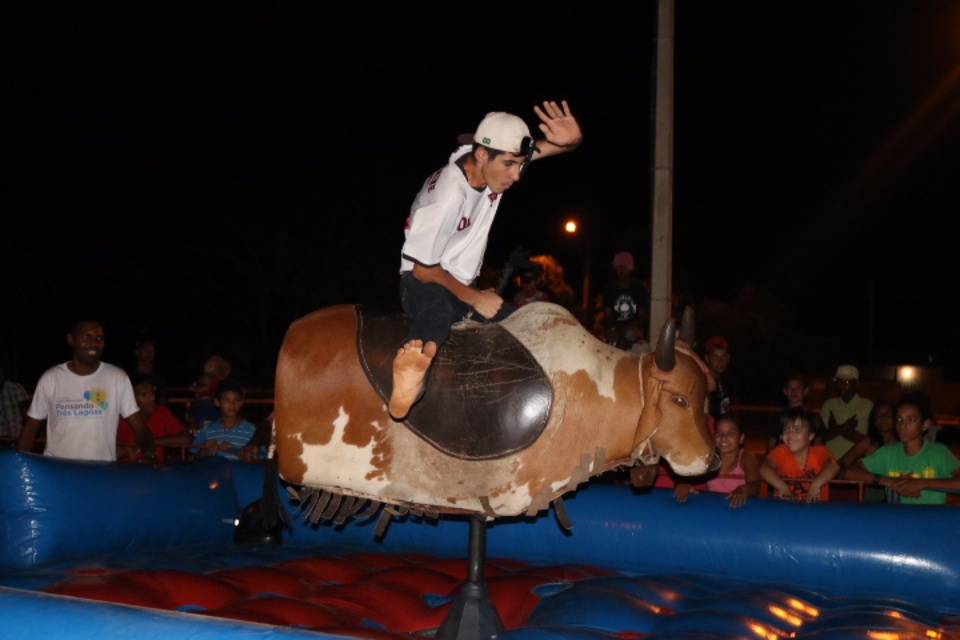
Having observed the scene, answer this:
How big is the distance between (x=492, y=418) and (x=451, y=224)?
2.39 ft

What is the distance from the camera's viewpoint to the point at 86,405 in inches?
234

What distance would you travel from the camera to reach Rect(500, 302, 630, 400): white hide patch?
3.54m

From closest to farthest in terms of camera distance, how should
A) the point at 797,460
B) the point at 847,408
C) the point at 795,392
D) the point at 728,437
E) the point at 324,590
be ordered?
the point at 324,590
the point at 728,437
the point at 797,460
the point at 795,392
the point at 847,408

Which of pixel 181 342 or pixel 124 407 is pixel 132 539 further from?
pixel 181 342

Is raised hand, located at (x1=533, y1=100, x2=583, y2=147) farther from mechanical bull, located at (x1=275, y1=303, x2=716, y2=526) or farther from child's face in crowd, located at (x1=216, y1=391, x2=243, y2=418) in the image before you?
child's face in crowd, located at (x1=216, y1=391, x2=243, y2=418)

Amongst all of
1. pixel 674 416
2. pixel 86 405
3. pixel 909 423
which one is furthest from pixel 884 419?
pixel 86 405

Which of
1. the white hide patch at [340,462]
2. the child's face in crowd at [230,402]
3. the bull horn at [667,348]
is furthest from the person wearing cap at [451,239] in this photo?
the child's face in crowd at [230,402]

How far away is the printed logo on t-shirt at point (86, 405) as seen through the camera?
5.90m

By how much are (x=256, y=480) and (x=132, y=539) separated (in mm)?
923

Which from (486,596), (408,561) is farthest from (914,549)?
(408,561)

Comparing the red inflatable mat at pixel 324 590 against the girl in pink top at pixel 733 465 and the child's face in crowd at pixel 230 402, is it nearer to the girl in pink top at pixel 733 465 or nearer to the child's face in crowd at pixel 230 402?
the girl in pink top at pixel 733 465

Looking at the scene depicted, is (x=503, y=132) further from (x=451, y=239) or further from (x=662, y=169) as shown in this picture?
(x=662, y=169)

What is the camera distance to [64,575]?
4.50m

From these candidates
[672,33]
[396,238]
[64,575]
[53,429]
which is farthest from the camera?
[396,238]
